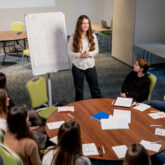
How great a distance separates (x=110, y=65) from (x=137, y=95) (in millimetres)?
3309

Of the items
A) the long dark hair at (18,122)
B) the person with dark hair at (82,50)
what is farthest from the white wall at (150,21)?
the long dark hair at (18,122)

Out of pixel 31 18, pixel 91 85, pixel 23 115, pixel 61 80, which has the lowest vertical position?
pixel 61 80

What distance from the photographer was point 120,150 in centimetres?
228

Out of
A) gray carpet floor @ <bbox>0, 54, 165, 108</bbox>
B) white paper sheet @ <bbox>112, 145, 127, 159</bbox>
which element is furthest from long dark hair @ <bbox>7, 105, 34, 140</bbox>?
gray carpet floor @ <bbox>0, 54, 165, 108</bbox>

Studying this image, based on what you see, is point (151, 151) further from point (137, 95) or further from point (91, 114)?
point (137, 95)

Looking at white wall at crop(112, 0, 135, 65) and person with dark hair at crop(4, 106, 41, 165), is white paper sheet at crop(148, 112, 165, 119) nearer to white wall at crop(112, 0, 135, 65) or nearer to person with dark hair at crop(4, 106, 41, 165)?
person with dark hair at crop(4, 106, 41, 165)

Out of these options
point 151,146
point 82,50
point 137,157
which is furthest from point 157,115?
point 82,50

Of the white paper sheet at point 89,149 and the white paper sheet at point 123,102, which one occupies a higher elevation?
the white paper sheet at point 123,102

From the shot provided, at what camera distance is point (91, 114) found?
2918mm

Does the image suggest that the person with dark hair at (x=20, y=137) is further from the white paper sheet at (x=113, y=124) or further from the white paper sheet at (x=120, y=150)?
the white paper sheet at (x=113, y=124)

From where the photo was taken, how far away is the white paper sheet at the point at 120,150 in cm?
221

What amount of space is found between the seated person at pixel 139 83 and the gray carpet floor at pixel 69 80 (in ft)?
3.63

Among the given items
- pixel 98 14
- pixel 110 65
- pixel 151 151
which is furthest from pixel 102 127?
pixel 98 14

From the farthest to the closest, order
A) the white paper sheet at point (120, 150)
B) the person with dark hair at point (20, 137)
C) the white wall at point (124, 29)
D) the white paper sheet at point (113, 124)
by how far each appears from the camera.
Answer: the white wall at point (124, 29)
the white paper sheet at point (113, 124)
the white paper sheet at point (120, 150)
the person with dark hair at point (20, 137)
